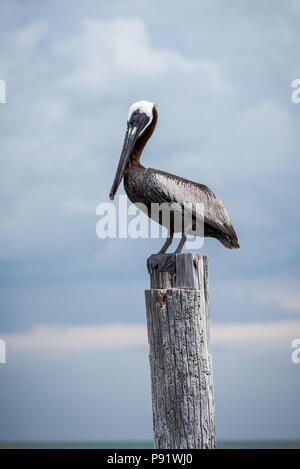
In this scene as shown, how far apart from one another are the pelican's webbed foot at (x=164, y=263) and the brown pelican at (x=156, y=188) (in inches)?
29.7

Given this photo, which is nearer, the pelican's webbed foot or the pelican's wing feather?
the pelican's webbed foot

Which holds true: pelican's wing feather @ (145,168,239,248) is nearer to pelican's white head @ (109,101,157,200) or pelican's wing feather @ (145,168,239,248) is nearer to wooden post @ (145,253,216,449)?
pelican's white head @ (109,101,157,200)

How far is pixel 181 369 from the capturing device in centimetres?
434

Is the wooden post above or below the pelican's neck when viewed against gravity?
below

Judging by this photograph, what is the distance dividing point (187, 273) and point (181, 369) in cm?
75

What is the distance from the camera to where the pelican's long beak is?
621 centimetres

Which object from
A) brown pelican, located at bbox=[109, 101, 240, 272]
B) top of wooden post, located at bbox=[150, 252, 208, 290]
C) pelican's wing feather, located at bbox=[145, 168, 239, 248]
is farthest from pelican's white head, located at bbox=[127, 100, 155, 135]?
top of wooden post, located at bbox=[150, 252, 208, 290]

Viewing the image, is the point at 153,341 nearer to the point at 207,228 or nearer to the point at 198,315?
the point at 198,315

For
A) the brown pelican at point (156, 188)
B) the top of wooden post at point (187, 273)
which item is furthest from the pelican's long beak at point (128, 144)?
the top of wooden post at point (187, 273)

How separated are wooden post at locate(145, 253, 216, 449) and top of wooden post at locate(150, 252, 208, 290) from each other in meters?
0.05

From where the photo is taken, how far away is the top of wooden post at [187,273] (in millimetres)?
4598

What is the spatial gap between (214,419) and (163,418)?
0.38 m

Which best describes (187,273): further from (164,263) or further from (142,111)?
(142,111)
